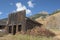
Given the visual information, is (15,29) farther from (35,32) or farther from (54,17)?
(54,17)

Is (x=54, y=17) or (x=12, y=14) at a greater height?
(x=54, y=17)

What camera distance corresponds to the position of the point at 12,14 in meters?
31.6

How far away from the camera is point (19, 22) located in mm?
29469

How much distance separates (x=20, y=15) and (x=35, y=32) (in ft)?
16.3

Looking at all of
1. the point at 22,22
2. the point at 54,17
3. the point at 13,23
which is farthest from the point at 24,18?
the point at 54,17

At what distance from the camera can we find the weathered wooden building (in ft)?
93.6

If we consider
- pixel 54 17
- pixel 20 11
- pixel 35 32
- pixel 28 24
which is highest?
pixel 54 17

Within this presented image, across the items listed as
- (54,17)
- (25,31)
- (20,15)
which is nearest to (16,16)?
(20,15)

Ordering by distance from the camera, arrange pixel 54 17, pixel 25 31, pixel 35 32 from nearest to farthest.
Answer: pixel 35 32
pixel 25 31
pixel 54 17

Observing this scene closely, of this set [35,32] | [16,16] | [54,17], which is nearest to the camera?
[35,32]

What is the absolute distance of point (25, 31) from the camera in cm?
2808

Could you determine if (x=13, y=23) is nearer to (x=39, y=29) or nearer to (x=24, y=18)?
(x=24, y=18)

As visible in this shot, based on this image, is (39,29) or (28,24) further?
(28,24)

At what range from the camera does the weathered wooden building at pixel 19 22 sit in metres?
28.5
